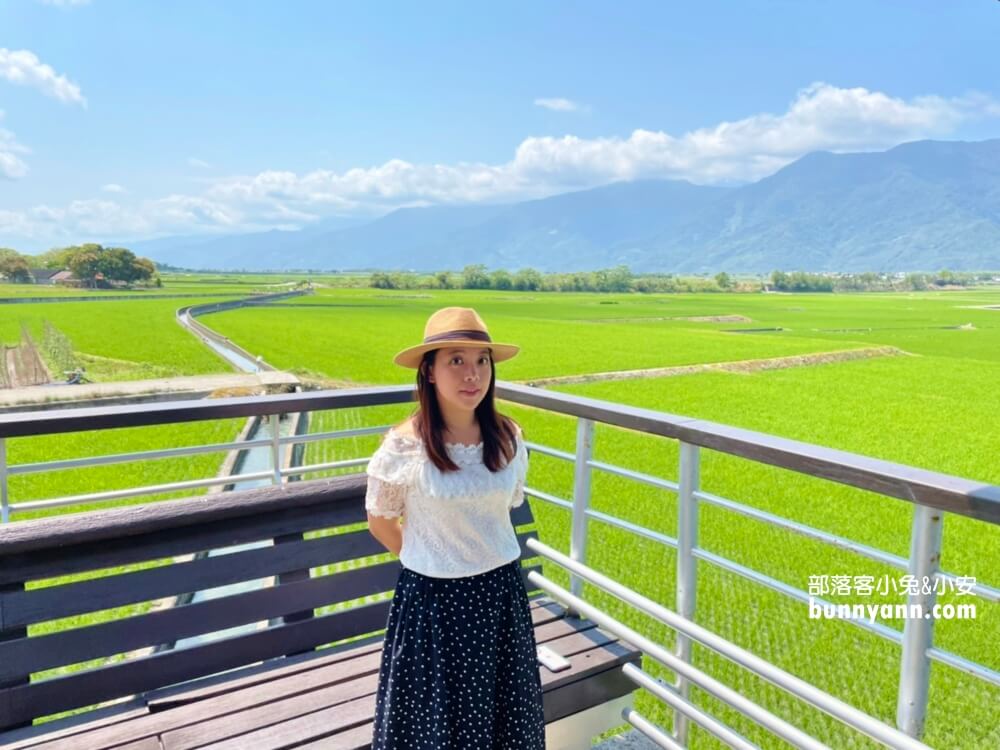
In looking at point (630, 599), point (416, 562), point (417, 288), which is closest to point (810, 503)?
point (630, 599)

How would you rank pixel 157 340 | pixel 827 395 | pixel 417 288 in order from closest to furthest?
1. pixel 827 395
2. pixel 157 340
3. pixel 417 288

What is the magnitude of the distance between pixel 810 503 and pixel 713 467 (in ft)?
7.21

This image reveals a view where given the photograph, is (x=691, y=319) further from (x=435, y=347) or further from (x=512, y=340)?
(x=435, y=347)

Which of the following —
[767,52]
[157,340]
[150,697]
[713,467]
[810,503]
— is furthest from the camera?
[767,52]

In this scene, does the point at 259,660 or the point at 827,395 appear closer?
the point at 259,660

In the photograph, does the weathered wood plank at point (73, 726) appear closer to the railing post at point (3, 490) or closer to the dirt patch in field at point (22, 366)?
the railing post at point (3, 490)

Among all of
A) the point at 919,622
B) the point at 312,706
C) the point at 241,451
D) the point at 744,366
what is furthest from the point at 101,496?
the point at 744,366

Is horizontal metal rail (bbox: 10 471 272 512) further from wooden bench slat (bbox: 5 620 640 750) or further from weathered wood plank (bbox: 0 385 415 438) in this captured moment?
wooden bench slat (bbox: 5 620 640 750)

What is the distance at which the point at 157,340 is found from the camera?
2817cm

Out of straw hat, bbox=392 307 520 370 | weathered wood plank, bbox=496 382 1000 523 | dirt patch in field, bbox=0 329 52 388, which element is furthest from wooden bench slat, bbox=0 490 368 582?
dirt patch in field, bbox=0 329 52 388

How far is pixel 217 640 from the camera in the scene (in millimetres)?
1541

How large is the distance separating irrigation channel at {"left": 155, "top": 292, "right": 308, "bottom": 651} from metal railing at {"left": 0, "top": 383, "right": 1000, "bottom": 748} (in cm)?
43

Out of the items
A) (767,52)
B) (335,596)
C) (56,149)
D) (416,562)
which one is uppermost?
(767,52)

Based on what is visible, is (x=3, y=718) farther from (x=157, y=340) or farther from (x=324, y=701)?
(x=157, y=340)
